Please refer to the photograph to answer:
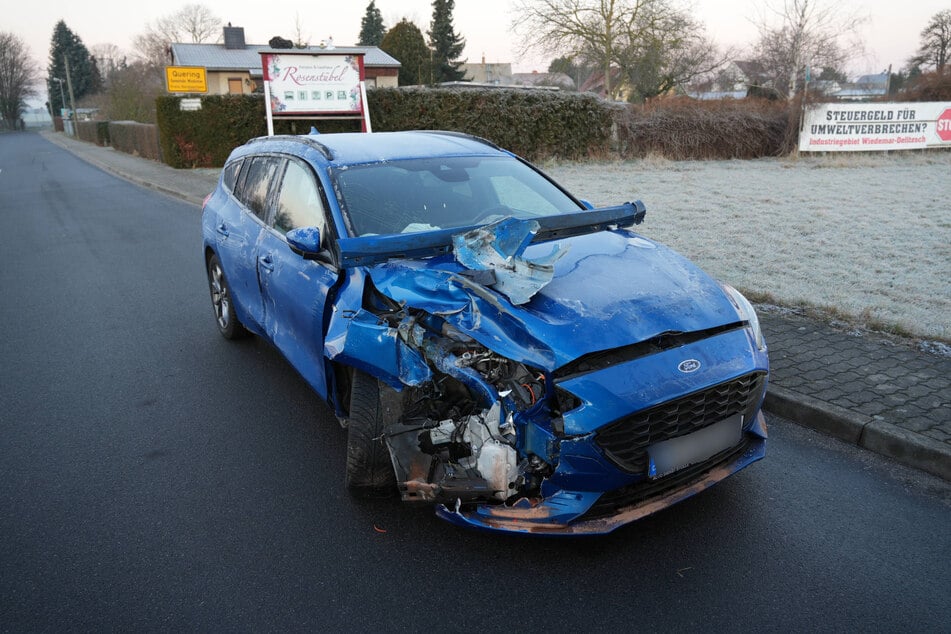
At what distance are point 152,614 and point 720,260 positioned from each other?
6857mm

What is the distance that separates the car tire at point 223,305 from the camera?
231 inches

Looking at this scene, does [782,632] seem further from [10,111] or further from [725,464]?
[10,111]

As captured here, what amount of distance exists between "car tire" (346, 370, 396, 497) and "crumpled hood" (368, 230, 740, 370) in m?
0.51

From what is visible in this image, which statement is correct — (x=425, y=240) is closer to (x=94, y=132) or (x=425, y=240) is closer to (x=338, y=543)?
(x=338, y=543)

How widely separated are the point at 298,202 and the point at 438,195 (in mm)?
901

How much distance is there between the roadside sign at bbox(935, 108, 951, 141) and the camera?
21375mm

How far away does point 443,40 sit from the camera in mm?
61531

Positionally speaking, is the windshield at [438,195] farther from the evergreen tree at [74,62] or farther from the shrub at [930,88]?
the evergreen tree at [74,62]

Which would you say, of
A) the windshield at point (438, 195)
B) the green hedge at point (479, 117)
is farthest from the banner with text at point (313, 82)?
the windshield at point (438, 195)

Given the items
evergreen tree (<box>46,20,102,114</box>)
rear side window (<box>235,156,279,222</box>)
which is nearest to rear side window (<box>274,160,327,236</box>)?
rear side window (<box>235,156,279,222</box>)

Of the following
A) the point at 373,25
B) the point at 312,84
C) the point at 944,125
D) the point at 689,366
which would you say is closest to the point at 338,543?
the point at 689,366

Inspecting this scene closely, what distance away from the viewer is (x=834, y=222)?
10078mm

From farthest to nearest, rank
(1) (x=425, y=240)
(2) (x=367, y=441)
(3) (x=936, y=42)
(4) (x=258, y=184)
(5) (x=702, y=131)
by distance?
(3) (x=936, y=42) < (5) (x=702, y=131) < (4) (x=258, y=184) < (1) (x=425, y=240) < (2) (x=367, y=441)

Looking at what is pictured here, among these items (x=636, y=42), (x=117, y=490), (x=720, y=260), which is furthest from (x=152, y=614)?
(x=636, y=42)
